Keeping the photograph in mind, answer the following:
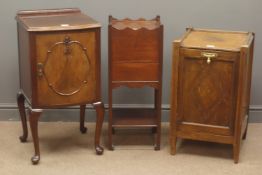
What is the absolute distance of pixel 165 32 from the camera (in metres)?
3.47

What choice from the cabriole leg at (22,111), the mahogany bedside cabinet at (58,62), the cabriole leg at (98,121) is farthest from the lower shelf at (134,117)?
the cabriole leg at (22,111)

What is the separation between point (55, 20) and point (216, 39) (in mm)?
934

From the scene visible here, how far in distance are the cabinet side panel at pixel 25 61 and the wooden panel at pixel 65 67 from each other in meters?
0.08

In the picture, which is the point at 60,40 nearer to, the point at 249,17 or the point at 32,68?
the point at 32,68

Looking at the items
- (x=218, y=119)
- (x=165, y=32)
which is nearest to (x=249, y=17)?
(x=165, y=32)

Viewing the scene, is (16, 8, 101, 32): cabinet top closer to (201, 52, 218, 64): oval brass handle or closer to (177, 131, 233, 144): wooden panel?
(201, 52, 218, 64): oval brass handle

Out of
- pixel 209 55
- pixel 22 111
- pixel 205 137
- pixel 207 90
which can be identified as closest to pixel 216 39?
pixel 209 55

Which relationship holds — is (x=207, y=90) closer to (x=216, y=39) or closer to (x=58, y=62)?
(x=216, y=39)

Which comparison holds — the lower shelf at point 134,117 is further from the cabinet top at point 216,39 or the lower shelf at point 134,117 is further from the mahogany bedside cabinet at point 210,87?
the cabinet top at point 216,39

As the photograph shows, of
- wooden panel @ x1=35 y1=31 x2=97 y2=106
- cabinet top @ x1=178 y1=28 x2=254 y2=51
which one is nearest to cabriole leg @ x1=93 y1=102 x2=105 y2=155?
wooden panel @ x1=35 y1=31 x2=97 y2=106

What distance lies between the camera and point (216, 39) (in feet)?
10.0

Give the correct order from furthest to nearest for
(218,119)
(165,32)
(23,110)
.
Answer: (165,32)
(23,110)
(218,119)

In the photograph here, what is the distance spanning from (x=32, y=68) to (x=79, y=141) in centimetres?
71

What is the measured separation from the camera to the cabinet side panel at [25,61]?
2879 mm
